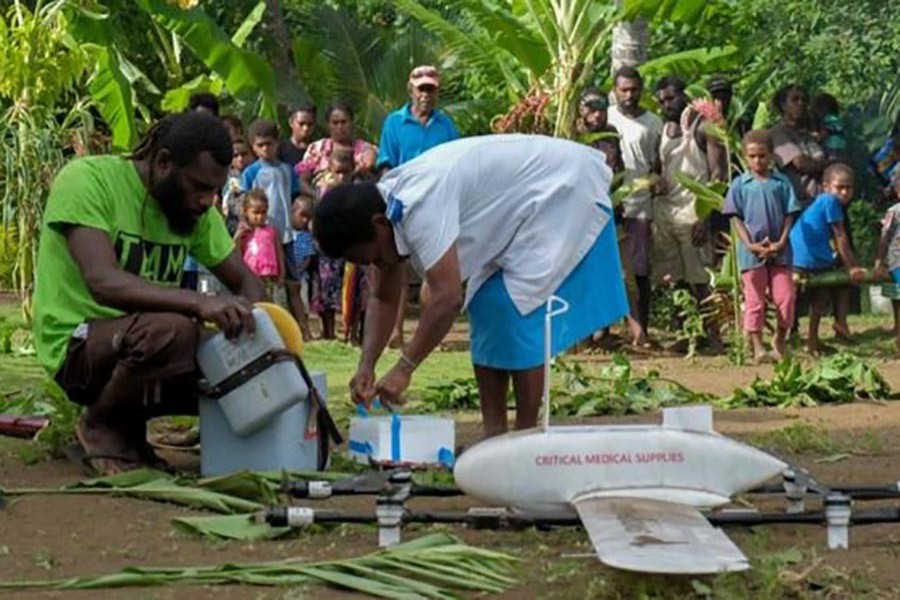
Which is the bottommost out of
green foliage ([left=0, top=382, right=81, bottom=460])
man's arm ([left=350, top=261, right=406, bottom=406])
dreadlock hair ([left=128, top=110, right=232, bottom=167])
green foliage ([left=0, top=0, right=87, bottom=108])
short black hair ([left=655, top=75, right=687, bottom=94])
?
green foliage ([left=0, top=382, right=81, bottom=460])

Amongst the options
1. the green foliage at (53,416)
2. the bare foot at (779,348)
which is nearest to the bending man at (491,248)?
the green foliage at (53,416)

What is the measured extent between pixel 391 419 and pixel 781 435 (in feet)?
6.00

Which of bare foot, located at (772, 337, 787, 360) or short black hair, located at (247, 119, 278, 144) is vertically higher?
short black hair, located at (247, 119, 278, 144)

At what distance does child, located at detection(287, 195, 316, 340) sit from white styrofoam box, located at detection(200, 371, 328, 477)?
6.57 metres

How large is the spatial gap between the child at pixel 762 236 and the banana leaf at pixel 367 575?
23.8ft

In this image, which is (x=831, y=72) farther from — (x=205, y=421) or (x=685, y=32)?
(x=205, y=421)

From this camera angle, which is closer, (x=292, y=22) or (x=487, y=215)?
(x=487, y=215)

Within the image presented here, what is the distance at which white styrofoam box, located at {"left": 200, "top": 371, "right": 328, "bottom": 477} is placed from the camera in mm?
6996

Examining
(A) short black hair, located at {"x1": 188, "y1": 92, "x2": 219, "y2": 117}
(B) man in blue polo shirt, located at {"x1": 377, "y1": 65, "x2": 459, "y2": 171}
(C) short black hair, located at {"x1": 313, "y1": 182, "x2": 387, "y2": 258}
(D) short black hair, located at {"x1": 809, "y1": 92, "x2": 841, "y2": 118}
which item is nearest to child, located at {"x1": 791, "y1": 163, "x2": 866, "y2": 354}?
(D) short black hair, located at {"x1": 809, "y1": 92, "x2": 841, "y2": 118}

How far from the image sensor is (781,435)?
8.06 meters

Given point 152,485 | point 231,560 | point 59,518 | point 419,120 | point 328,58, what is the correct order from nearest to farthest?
point 231,560
point 59,518
point 152,485
point 419,120
point 328,58

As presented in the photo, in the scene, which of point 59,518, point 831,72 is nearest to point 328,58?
point 831,72

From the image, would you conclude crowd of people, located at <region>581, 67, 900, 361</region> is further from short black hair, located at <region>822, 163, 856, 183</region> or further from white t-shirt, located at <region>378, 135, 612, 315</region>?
white t-shirt, located at <region>378, 135, 612, 315</region>

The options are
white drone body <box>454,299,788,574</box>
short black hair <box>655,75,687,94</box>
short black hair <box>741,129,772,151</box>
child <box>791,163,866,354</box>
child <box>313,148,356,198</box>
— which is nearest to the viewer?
white drone body <box>454,299,788,574</box>
